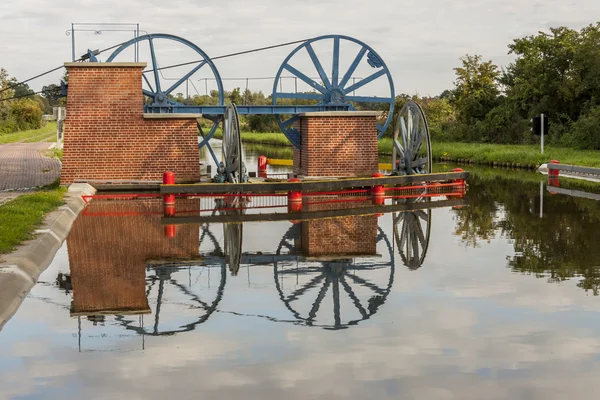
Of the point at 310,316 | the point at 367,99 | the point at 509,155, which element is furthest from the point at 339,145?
the point at 310,316

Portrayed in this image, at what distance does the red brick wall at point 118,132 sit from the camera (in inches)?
1065

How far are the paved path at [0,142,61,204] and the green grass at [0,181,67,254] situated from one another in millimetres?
913

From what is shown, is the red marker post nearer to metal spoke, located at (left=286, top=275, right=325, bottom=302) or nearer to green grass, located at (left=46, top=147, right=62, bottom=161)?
metal spoke, located at (left=286, top=275, right=325, bottom=302)

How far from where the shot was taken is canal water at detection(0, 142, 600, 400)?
24.5 feet

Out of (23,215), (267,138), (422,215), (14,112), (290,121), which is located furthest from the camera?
(14,112)

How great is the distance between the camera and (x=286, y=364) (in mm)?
7945

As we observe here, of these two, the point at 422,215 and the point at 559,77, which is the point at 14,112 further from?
the point at 422,215

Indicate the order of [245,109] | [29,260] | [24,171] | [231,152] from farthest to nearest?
[24,171], [245,109], [231,152], [29,260]

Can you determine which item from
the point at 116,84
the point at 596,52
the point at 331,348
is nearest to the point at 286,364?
the point at 331,348

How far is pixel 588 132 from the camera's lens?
146ft

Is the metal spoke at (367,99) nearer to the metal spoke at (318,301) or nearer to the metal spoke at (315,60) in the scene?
the metal spoke at (315,60)

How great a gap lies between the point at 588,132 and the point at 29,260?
35966 mm

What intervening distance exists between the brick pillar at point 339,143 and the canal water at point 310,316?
11301 mm

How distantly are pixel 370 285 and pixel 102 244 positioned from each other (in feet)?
17.4
